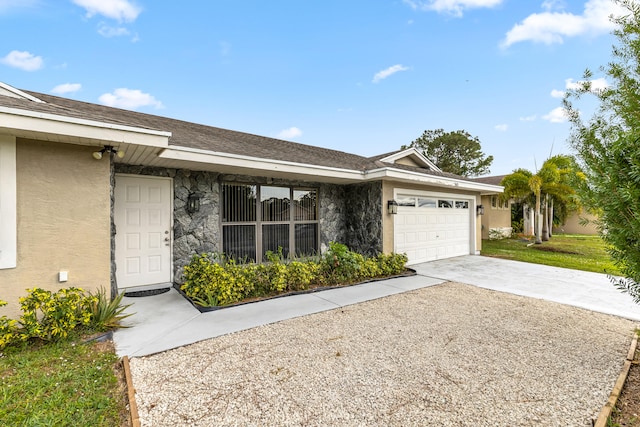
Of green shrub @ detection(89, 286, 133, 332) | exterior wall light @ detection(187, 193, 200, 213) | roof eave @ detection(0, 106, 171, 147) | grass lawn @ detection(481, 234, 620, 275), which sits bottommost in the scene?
grass lawn @ detection(481, 234, 620, 275)

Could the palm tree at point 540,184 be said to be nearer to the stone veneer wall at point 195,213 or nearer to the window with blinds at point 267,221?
the window with blinds at point 267,221

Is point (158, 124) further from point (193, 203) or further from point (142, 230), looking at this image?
point (142, 230)

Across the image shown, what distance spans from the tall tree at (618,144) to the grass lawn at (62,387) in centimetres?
437

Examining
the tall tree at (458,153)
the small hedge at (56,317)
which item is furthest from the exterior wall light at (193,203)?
the tall tree at (458,153)

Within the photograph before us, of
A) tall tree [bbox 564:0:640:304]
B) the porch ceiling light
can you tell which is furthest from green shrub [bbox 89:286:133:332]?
tall tree [bbox 564:0:640:304]

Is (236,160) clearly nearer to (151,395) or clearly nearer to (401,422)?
(151,395)

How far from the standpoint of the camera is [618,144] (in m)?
2.44

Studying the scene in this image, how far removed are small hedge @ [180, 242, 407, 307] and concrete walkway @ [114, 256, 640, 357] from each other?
275 mm

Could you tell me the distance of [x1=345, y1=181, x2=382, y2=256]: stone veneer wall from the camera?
7.70 m

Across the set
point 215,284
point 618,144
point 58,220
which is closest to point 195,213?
point 215,284

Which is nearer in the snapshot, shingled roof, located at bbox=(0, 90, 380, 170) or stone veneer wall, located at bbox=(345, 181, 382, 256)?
shingled roof, located at bbox=(0, 90, 380, 170)

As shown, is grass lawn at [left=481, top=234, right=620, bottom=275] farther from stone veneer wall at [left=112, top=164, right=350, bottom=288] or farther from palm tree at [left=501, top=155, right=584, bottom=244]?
stone veneer wall at [left=112, top=164, right=350, bottom=288]

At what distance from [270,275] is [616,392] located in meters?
4.67

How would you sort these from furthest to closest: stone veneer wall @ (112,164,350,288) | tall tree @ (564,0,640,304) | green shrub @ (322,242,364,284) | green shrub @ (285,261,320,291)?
green shrub @ (322,242,364,284)
stone veneer wall @ (112,164,350,288)
green shrub @ (285,261,320,291)
tall tree @ (564,0,640,304)
